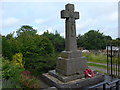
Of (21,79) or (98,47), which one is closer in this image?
(21,79)

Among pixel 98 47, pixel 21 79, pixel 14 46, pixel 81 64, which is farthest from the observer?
pixel 98 47

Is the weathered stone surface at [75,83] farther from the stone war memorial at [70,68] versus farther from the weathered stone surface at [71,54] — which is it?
the weathered stone surface at [71,54]

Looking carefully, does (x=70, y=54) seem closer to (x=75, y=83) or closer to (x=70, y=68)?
(x=70, y=68)

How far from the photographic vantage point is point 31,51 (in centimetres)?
987

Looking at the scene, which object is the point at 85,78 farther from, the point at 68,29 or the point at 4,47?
the point at 4,47

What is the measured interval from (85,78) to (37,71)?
11.7ft

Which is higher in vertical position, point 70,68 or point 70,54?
point 70,54

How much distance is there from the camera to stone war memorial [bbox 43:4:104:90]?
555cm

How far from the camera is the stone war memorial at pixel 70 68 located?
5.55 metres

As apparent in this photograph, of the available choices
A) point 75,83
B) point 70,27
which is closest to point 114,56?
point 70,27

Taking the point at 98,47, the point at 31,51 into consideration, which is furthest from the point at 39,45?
the point at 98,47

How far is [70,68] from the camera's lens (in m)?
6.03

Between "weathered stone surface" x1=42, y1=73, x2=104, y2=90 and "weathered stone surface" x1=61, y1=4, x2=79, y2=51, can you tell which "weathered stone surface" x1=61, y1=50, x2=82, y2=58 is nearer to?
"weathered stone surface" x1=61, y1=4, x2=79, y2=51

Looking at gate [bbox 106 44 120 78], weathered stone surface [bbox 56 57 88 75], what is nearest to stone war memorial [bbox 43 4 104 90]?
weathered stone surface [bbox 56 57 88 75]
